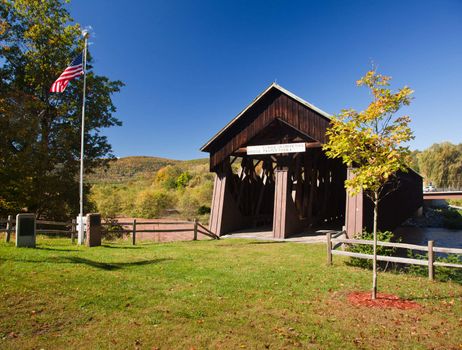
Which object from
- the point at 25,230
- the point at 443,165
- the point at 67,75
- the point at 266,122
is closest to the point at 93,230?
the point at 25,230

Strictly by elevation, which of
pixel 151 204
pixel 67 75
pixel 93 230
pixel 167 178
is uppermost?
pixel 67 75

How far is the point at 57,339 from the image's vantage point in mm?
5016

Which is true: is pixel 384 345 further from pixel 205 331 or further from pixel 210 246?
pixel 210 246

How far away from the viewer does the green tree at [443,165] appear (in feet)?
185

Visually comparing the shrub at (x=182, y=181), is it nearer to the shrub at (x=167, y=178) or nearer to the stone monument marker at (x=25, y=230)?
the shrub at (x=167, y=178)

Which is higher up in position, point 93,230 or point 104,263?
point 93,230

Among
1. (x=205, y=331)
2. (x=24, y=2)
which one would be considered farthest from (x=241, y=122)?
(x=24, y=2)

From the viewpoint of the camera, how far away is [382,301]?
7.07m

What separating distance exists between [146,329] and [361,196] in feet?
38.1

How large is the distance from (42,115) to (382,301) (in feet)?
79.9

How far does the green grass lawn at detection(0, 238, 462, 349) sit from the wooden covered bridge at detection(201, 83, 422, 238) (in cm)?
668

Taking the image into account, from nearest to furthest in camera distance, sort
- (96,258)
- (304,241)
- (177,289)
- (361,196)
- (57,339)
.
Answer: (57,339)
(177,289)
(96,258)
(361,196)
(304,241)

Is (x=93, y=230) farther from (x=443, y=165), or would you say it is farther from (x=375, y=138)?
(x=443, y=165)

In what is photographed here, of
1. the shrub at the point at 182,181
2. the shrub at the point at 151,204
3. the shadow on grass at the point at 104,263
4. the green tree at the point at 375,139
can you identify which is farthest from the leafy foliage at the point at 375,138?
the shrub at the point at 182,181
